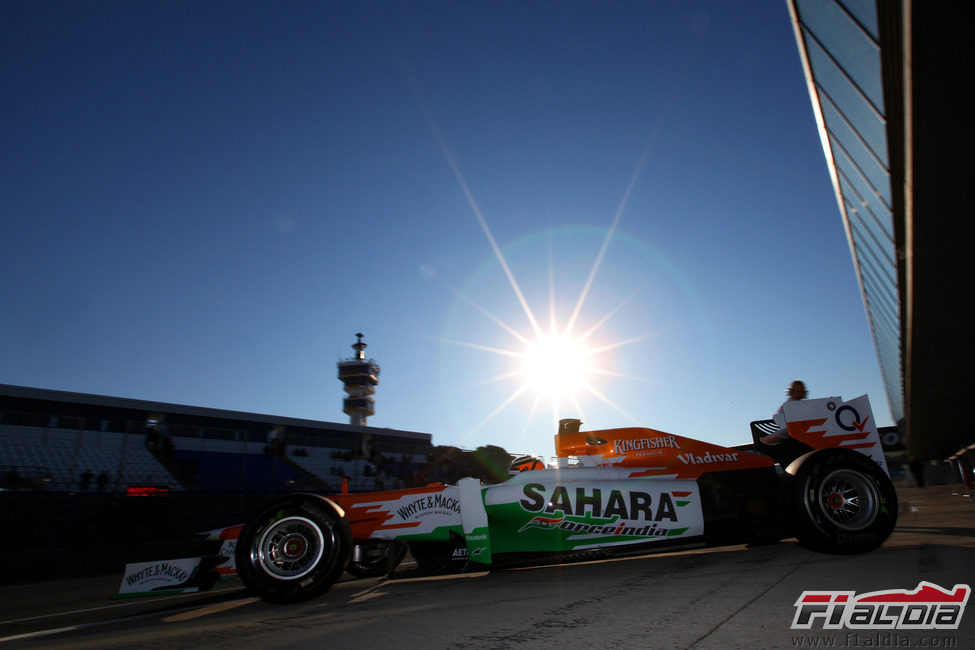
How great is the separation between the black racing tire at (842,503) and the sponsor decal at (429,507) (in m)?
2.73

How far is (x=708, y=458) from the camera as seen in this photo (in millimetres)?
4934

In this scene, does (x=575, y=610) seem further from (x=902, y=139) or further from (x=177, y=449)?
(x=177, y=449)

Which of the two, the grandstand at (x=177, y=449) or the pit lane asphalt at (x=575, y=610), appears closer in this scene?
the pit lane asphalt at (x=575, y=610)

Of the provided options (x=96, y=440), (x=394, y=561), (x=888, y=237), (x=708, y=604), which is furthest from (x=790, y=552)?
(x=96, y=440)

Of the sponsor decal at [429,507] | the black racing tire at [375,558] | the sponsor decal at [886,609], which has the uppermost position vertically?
the sponsor decal at [429,507]

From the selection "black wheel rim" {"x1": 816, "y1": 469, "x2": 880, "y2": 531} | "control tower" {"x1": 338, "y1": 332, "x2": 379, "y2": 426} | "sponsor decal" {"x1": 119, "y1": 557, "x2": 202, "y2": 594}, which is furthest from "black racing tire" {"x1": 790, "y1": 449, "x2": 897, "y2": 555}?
"control tower" {"x1": 338, "y1": 332, "x2": 379, "y2": 426}

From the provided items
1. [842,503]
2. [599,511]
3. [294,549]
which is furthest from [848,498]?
[294,549]

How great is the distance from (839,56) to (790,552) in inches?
231

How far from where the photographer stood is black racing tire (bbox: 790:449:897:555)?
4.05 m

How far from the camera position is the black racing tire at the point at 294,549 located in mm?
3797

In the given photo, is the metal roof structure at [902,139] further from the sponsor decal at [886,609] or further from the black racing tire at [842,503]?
the sponsor decal at [886,609]

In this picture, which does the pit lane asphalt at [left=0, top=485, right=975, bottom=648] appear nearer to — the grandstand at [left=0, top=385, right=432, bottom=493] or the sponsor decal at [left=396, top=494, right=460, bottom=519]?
the sponsor decal at [left=396, top=494, right=460, bottom=519]

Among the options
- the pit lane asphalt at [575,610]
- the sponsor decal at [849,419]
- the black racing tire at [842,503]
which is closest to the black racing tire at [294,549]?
the pit lane asphalt at [575,610]

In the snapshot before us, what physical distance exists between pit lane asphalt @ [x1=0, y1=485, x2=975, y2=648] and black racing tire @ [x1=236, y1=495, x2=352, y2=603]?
0.14 meters
